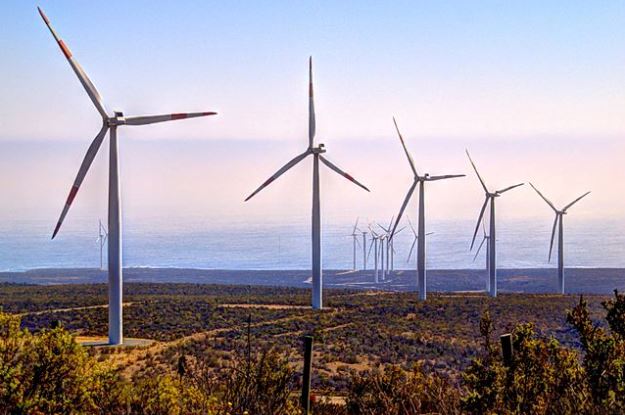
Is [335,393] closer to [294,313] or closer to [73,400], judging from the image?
[73,400]

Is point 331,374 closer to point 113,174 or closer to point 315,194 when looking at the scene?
point 113,174

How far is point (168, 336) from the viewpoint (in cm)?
4922

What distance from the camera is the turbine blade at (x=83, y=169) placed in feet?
139

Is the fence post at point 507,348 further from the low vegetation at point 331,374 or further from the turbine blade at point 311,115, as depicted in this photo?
the turbine blade at point 311,115

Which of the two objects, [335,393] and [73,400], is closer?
[73,400]

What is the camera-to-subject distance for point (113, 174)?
154 ft

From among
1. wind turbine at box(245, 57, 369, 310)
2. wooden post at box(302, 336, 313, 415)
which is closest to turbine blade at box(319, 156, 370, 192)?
wind turbine at box(245, 57, 369, 310)

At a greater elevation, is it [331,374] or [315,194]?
[315,194]

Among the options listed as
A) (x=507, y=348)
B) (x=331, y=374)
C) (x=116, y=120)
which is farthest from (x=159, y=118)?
(x=507, y=348)

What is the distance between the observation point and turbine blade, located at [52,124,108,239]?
139 ft

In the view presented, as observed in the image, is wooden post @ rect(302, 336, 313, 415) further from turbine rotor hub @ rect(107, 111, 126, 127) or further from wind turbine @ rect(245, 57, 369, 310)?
wind turbine @ rect(245, 57, 369, 310)

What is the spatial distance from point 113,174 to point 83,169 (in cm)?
295

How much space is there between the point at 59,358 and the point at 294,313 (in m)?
46.2

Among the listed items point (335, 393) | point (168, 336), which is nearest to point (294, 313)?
point (168, 336)
